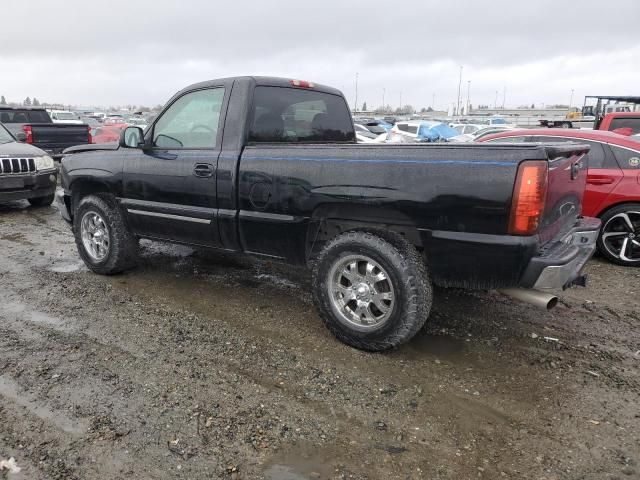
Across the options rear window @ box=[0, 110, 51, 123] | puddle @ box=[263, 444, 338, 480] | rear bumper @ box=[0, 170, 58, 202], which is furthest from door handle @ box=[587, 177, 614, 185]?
rear window @ box=[0, 110, 51, 123]

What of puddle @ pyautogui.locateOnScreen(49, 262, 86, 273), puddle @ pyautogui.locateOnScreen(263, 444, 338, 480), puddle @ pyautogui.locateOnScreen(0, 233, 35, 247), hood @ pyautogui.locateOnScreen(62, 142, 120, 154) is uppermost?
hood @ pyautogui.locateOnScreen(62, 142, 120, 154)

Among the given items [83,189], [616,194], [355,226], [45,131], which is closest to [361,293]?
[355,226]

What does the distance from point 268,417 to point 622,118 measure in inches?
388

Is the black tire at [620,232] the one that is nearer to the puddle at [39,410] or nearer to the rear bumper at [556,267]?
the rear bumper at [556,267]

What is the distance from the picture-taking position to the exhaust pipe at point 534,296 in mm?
3266

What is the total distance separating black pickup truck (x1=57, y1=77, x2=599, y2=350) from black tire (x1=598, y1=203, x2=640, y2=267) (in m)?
2.42

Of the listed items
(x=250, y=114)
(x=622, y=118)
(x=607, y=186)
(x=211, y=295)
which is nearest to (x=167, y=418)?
(x=211, y=295)

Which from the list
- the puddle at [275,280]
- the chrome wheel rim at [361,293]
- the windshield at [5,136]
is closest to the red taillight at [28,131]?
the windshield at [5,136]

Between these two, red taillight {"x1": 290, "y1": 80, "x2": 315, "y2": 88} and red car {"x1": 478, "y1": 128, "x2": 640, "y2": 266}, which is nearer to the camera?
red taillight {"x1": 290, "y1": 80, "x2": 315, "y2": 88}

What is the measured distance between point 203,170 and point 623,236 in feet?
16.5

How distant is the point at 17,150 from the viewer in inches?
336

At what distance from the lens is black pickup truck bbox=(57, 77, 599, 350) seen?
119 inches

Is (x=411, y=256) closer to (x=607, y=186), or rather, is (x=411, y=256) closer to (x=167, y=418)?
(x=167, y=418)

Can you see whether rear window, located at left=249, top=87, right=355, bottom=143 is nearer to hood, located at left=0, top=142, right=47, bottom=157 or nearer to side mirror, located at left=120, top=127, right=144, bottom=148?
side mirror, located at left=120, top=127, right=144, bottom=148
